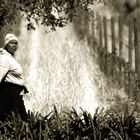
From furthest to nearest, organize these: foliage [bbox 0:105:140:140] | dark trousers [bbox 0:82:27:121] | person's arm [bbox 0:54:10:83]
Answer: dark trousers [bbox 0:82:27:121], person's arm [bbox 0:54:10:83], foliage [bbox 0:105:140:140]

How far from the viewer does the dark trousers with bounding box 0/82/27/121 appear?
8.47 meters

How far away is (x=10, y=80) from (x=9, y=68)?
0.55 feet

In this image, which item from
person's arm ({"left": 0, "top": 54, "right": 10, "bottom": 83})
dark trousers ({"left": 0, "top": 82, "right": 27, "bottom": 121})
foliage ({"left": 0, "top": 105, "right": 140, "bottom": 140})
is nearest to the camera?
foliage ({"left": 0, "top": 105, "right": 140, "bottom": 140})

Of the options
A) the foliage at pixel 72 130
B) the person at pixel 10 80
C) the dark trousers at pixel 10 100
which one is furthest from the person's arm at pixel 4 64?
the foliage at pixel 72 130

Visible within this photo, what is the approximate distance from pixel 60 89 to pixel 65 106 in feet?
3.99

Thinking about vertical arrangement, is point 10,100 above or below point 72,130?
above

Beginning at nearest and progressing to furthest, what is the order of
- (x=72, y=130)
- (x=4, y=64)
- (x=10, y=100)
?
(x=72, y=130) → (x=4, y=64) → (x=10, y=100)

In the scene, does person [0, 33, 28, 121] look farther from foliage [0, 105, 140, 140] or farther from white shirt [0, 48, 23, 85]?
foliage [0, 105, 140, 140]

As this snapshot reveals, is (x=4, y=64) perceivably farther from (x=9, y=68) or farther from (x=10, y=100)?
(x=10, y=100)

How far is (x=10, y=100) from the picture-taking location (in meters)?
8.58

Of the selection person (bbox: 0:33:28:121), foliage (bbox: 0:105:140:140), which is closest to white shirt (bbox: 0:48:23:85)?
person (bbox: 0:33:28:121)

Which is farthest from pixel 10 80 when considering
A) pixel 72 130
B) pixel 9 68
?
pixel 72 130

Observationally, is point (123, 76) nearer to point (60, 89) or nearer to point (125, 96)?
point (125, 96)

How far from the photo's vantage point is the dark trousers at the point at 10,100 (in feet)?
27.8
